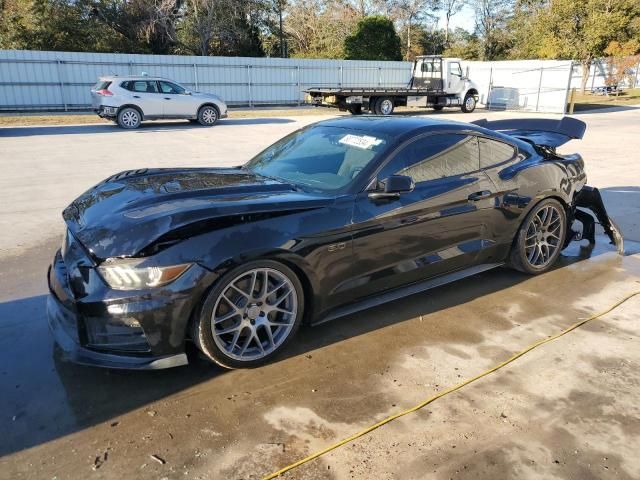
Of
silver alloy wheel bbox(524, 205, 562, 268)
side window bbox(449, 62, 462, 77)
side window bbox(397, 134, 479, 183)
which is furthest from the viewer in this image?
side window bbox(449, 62, 462, 77)

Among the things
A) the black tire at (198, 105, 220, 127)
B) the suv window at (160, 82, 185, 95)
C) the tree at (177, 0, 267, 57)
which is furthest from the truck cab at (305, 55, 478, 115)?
the tree at (177, 0, 267, 57)

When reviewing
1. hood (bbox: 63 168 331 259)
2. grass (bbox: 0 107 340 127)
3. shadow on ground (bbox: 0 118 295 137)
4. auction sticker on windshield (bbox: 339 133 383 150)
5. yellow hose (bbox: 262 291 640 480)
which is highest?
auction sticker on windshield (bbox: 339 133 383 150)

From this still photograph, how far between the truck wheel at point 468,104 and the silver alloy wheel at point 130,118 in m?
16.1

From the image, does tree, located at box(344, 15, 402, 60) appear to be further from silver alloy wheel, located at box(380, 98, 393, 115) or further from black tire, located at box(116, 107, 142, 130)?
black tire, located at box(116, 107, 142, 130)

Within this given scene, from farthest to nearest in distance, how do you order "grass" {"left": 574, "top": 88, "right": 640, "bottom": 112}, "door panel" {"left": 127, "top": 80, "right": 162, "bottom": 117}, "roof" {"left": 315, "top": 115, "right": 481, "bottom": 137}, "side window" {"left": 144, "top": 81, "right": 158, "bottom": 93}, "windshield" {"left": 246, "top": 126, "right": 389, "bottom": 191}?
1. "grass" {"left": 574, "top": 88, "right": 640, "bottom": 112}
2. "side window" {"left": 144, "top": 81, "right": 158, "bottom": 93}
3. "door panel" {"left": 127, "top": 80, "right": 162, "bottom": 117}
4. "roof" {"left": 315, "top": 115, "right": 481, "bottom": 137}
5. "windshield" {"left": 246, "top": 126, "right": 389, "bottom": 191}

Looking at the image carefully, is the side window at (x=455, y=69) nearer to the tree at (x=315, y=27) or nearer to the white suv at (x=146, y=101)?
the white suv at (x=146, y=101)

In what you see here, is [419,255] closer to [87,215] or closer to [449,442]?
[449,442]

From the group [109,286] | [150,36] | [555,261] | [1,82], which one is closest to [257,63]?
[150,36]

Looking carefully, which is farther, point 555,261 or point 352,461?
point 555,261

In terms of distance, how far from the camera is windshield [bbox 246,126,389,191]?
3.92 metres

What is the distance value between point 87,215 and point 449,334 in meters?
2.65

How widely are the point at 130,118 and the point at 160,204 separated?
14906 mm

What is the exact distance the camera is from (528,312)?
4285 millimetres

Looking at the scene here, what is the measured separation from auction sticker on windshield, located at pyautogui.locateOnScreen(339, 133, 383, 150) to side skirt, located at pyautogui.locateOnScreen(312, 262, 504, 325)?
1.12 metres
